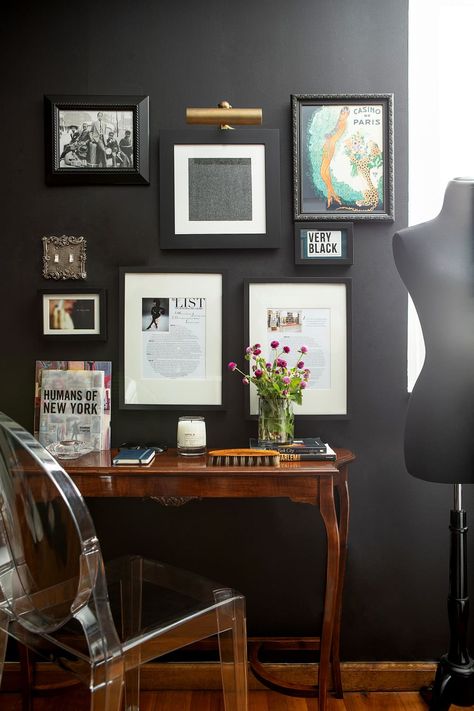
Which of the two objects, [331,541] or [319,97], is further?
[319,97]

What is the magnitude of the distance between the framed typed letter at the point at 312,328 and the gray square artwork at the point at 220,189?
0.29 metres

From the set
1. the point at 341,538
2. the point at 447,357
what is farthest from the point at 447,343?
the point at 341,538

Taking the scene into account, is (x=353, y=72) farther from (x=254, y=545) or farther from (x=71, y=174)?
(x=254, y=545)

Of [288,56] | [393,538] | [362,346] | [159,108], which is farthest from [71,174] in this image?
[393,538]

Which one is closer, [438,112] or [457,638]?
[457,638]

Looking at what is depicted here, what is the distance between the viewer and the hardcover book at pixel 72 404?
198 cm

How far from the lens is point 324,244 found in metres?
2.03

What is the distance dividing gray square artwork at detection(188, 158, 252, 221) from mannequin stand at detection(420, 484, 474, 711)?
1.20 metres

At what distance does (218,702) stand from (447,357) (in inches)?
55.8

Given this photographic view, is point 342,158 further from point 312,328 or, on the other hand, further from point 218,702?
point 218,702

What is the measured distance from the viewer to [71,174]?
80.2 inches

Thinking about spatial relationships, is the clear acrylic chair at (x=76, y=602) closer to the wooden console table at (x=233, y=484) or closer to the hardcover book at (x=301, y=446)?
the wooden console table at (x=233, y=484)

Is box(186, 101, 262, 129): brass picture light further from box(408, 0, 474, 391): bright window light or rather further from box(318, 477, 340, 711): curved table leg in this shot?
box(318, 477, 340, 711): curved table leg

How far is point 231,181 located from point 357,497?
4.11ft
